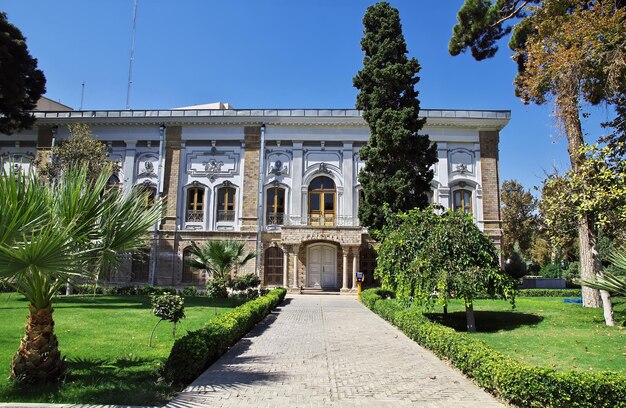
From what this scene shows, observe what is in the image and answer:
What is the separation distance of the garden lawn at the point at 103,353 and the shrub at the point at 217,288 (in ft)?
14.6

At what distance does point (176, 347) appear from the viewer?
7453mm

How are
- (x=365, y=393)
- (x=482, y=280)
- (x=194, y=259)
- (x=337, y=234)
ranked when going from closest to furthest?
(x=365, y=393)
(x=482, y=280)
(x=194, y=259)
(x=337, y=234)

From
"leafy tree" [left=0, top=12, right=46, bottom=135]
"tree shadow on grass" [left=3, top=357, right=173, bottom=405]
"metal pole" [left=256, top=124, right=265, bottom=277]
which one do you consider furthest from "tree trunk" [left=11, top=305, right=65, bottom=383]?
"metal pole" [left=256, top=124, right=265, bottom=277]

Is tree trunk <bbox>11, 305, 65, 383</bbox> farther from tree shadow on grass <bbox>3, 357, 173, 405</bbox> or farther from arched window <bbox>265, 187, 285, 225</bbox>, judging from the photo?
arched window <bbox>265, 187, 285, 225</bbox>

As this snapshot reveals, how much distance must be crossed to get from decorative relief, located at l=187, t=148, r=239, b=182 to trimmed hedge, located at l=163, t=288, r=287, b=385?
742 inches

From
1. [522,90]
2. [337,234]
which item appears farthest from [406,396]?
[337,234]

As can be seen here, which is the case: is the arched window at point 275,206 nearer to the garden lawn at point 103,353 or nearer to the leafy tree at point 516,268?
the garden lawn at point 103,353

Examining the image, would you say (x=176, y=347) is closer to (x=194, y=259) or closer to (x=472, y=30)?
(x=194, y=259)

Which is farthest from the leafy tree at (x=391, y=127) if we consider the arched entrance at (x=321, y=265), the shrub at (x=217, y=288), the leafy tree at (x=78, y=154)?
the leafy tree at (x=78, y=154)

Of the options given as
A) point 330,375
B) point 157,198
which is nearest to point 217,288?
point 157,198

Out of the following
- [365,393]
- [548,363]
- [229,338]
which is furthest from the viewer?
[229,338]

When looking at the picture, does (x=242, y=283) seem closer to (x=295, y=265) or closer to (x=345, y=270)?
(x=295, y=265)

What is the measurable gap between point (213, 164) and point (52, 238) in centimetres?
2530

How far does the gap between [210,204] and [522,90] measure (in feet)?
65.5
